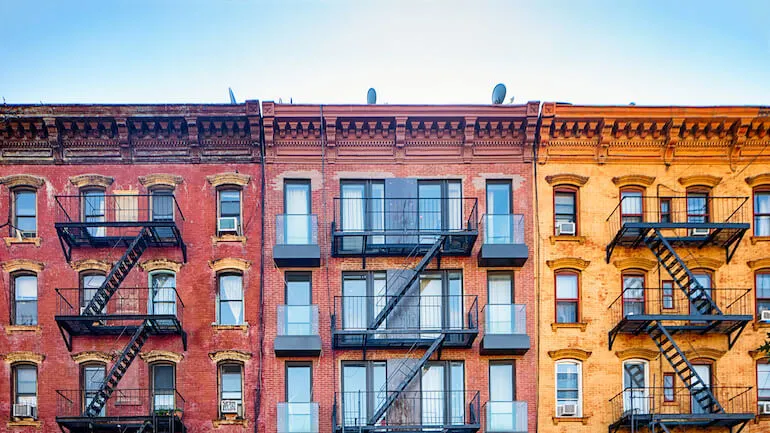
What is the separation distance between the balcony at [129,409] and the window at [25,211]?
5.18m

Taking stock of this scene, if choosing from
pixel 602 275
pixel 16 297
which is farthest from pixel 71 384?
pixel 602 275

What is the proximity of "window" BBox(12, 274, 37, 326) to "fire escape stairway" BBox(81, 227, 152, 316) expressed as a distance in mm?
2116

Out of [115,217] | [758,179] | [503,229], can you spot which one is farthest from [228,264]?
[758,179]

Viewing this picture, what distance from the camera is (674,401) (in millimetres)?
24562

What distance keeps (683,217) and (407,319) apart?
9.17 m

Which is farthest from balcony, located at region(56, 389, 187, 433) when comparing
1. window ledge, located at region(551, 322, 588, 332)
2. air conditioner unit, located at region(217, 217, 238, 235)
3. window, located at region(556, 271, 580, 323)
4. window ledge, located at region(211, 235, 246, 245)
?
window, located at region(556, 271, 580, 323)

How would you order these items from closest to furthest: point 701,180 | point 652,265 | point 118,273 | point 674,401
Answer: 1. point 118,273
2. point 674,401
3. point 652,265
4. point 701,180

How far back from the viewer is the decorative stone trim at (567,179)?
2556 centimetres

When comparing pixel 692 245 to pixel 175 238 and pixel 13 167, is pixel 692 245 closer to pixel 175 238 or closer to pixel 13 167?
pixel 175 238

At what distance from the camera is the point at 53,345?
80.6 feet

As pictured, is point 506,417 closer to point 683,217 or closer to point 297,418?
→ point 297,418

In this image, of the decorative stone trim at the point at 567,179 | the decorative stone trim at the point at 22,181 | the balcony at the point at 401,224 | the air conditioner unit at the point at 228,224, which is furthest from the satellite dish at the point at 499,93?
the decorative stone trim at the point at 22,181

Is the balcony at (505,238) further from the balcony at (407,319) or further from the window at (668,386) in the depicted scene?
the window at (668,386)

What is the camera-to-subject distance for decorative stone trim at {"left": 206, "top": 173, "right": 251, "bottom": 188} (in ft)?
83.5
